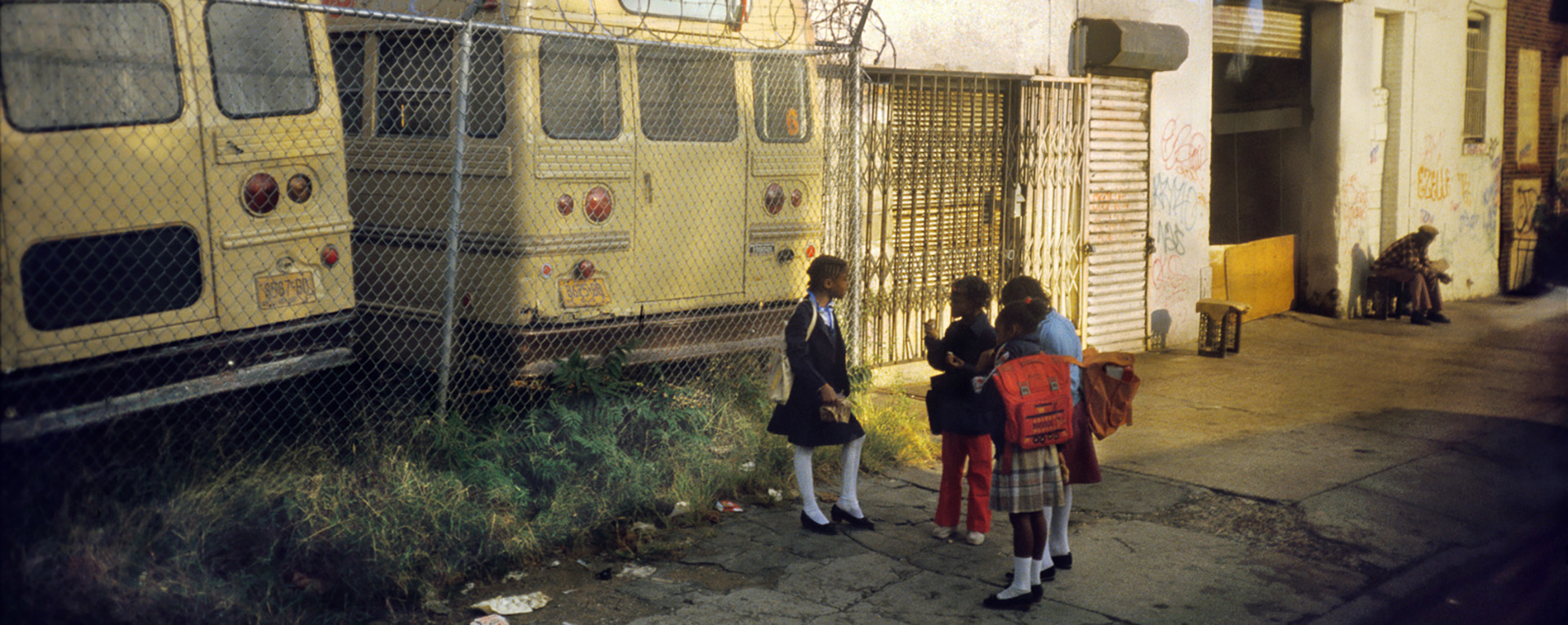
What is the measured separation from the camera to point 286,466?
5.02 metres

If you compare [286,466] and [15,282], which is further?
[286,466]

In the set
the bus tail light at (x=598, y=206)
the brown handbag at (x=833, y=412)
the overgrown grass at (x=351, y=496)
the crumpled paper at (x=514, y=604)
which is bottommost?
the crumpled paper at (x=514, y=604)

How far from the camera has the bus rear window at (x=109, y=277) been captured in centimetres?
460

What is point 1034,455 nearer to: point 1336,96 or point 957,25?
point 957,25

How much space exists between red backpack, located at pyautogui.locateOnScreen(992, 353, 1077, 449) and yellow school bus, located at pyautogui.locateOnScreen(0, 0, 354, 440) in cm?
328

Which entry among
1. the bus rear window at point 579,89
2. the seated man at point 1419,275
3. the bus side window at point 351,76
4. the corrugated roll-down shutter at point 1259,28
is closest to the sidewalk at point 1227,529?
the bus rear window at point 579,89

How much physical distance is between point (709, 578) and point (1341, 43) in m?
11.9

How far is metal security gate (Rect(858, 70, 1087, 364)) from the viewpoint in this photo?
8.89 meters

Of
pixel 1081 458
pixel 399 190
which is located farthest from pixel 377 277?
pixel 1081 458

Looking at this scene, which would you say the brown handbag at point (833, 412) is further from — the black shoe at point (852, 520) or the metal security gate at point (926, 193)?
the metal security gate at point (926, 193)

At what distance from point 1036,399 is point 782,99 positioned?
354 cm

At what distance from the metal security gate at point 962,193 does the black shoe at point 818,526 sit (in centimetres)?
325

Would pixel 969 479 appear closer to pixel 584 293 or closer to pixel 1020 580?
pixel 1020 580

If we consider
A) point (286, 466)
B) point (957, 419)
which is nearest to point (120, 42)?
point (286, 466)
